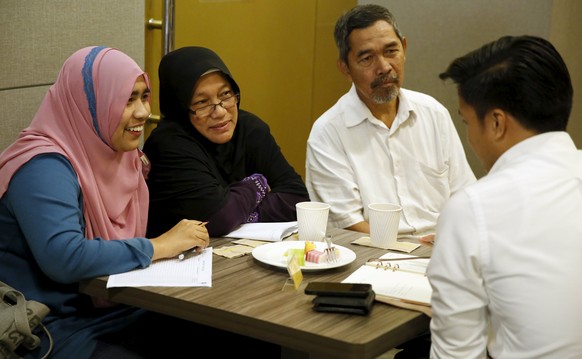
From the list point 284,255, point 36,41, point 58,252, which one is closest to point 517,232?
point 284,255

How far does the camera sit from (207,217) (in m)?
2.43

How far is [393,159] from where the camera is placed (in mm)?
2938

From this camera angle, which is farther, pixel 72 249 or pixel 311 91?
pixel 311 91

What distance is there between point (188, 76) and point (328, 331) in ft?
4.00

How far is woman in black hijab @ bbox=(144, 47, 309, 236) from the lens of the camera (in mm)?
2490

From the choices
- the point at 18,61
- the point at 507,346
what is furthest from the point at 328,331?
the point at 18,61

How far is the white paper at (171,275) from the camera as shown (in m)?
1.94

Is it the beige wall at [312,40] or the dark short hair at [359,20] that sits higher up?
the dark short hair at [359,20]

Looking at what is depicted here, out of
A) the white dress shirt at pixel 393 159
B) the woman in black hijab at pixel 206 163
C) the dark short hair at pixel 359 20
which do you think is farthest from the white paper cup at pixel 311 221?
the dark short hair at pixel 359 20

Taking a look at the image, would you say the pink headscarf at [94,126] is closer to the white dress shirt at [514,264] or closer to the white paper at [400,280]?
the white paper at [400,280]

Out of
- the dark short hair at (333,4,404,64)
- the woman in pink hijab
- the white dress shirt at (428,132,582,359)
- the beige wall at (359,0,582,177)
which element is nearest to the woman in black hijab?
the woman in pink hijab

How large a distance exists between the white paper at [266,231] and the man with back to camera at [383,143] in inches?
18.0

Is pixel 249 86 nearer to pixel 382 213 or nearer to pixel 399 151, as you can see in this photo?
pixel 399 151

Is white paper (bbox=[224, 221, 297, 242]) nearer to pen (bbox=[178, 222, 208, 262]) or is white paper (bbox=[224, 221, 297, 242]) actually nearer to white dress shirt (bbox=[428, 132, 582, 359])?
pen (bbox=[178, 222, 208, 262])
